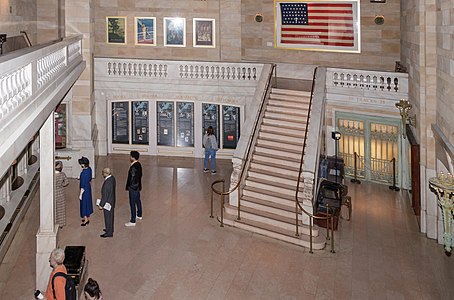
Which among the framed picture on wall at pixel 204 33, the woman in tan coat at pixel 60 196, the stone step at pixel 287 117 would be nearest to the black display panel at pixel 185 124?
the framed picture on wall at pixel 204 33

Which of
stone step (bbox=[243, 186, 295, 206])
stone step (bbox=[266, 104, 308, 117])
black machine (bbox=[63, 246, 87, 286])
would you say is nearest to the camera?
black machine (bbox=[63, 246, 87, 286])

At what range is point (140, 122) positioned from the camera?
18.9 m

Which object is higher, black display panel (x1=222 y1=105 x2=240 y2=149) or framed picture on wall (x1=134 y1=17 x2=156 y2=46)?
framed picture on wall (x1=134 y1=17 x2=156 y2=46)

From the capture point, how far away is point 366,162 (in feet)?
52.6

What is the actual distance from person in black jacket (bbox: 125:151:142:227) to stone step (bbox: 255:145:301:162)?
4.08m

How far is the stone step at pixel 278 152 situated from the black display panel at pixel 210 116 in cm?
471

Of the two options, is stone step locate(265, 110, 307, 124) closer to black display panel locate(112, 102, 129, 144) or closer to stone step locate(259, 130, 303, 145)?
stone step locate(259, 130, 303, 145)

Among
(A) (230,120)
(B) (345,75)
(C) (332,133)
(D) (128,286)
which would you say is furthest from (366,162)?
(D) (128,286)

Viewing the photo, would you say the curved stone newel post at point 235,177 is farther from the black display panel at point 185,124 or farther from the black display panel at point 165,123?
the black display panel at point 165,123

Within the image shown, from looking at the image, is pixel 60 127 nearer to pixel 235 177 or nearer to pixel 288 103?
pixel 235 177

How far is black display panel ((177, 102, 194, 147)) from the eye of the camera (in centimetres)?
1867

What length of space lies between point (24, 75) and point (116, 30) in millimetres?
14725

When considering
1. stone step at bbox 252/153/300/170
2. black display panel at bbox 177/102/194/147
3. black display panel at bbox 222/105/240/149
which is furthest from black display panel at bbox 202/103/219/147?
stone step at bbox 252/153/300/170

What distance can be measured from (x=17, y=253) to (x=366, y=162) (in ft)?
36.0
